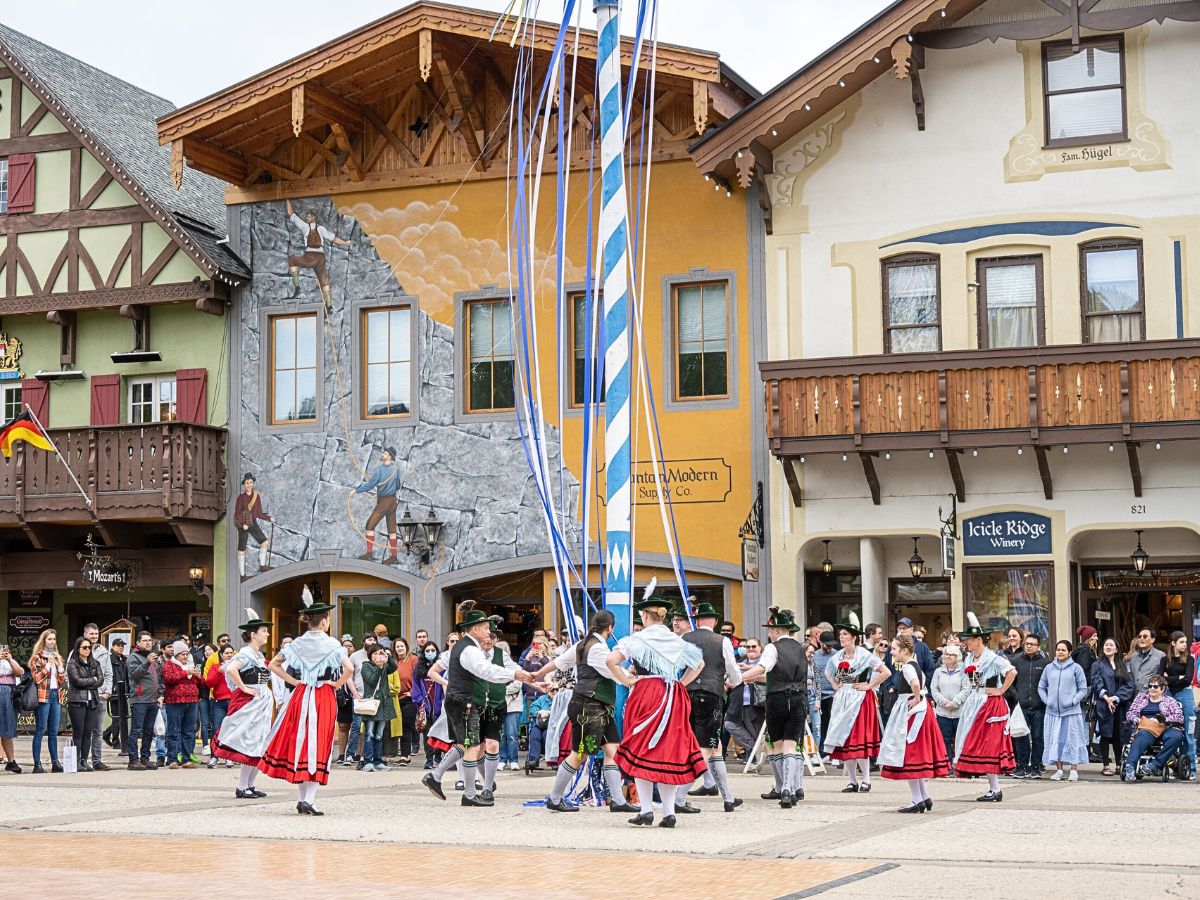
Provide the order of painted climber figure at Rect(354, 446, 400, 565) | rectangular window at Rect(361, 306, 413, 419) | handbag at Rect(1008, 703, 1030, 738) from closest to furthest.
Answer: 1. handbag at Rect(1008, 703, 1030, 738)
2. painted climber figure at Rect(354, 446, 400, 565)
3. rectangular window at Rect(361, 306, 413, 419)

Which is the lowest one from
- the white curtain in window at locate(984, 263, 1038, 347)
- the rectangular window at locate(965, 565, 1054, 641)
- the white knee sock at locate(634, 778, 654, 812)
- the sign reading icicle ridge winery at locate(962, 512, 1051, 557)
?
the white knee sock at locate(634, 778, 654, 812)

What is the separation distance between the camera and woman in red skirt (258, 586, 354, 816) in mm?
14805

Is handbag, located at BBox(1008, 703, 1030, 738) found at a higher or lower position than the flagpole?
lower

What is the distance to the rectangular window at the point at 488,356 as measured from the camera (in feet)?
88.4

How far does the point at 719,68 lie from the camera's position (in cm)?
2464

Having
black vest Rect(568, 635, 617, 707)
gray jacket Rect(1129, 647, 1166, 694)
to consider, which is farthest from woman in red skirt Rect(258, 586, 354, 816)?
gray jacket Rect(1129, 647, 1166, 694)

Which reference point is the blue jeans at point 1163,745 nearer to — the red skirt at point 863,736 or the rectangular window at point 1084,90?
the red skirt at point 863,736

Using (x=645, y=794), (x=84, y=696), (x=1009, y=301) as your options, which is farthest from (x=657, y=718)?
(x=1009, y=301)

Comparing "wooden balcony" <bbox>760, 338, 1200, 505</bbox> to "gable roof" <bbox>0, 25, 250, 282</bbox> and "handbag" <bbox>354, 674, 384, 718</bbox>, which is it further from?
"gable roof" <bbox>0, 25, 250, 282</bbox>

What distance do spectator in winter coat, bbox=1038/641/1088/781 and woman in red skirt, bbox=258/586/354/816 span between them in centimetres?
841

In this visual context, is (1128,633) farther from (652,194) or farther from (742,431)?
(652,194)

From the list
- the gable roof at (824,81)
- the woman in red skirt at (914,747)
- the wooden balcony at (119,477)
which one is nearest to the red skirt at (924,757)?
the woman in red skirt at (914,747)

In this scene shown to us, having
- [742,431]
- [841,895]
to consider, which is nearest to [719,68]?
[742,431]

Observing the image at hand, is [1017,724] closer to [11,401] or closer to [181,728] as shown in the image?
[181,728]
